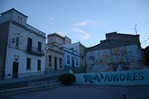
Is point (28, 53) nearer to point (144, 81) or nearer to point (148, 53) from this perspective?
point (144, 81)

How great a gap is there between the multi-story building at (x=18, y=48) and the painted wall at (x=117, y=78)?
9.05 metres

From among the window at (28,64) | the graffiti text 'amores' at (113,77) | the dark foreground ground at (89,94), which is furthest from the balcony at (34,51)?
the dark foreground ground at (89,94)

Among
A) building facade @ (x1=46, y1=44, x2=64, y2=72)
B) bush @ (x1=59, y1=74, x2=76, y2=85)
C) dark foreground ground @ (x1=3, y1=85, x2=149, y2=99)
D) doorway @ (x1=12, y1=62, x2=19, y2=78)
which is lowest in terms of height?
dark foreground ground @ (x1=3, y1=85, x2=149, y2=99)

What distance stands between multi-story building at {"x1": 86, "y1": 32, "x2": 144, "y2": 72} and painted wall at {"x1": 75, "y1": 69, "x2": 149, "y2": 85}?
8.18 m

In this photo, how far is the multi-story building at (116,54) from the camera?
2280cm

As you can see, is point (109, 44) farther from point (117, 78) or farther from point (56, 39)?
point (56, 39)

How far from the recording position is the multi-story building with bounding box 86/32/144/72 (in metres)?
22.8

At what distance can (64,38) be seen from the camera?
143 ft

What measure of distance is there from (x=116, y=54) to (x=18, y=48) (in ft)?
59.0

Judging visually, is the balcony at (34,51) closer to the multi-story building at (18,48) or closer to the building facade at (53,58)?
the multi-story building at (18,48)

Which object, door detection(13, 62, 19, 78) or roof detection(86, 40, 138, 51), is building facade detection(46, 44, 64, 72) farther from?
roof detection(86, 40, 138, 51)

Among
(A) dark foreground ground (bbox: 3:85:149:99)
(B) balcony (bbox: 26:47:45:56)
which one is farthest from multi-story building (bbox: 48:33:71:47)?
(A) dark foreground ground (bbox: 3:85:149:99)

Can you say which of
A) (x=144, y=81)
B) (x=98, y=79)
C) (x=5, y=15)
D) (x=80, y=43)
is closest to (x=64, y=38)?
(x=80, y=43)

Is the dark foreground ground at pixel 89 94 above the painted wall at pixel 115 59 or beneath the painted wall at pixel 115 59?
beneath
